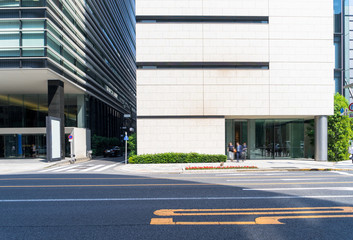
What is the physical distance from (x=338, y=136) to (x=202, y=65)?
16.0m

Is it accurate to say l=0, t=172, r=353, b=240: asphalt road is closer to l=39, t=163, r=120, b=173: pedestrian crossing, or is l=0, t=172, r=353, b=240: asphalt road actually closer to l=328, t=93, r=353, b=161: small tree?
l=39, t=163, r=120, b=173: pedestrian crossing

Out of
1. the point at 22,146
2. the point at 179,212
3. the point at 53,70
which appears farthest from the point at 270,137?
the point at 22,146

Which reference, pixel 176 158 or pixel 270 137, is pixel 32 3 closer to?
pixel 176 158

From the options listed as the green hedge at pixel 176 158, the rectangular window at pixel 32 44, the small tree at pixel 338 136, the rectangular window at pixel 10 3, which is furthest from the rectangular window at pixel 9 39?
the small tree at pixel 338 136

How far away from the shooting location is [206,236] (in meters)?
4.43

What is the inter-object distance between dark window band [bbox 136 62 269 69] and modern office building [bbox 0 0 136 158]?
10231 mm

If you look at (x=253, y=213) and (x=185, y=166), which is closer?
(x=253, y=213)

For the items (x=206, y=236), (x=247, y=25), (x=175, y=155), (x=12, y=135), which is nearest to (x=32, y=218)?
(x=206, y=236)

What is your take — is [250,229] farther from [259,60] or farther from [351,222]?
[259,60]

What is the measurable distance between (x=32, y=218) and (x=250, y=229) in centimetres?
590

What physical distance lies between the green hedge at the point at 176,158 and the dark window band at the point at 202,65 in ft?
29.0

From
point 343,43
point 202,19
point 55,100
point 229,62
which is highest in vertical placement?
point 343,43

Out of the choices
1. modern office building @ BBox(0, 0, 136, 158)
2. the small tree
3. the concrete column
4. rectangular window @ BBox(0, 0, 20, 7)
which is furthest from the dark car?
the small tree

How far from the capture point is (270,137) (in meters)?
22.3
